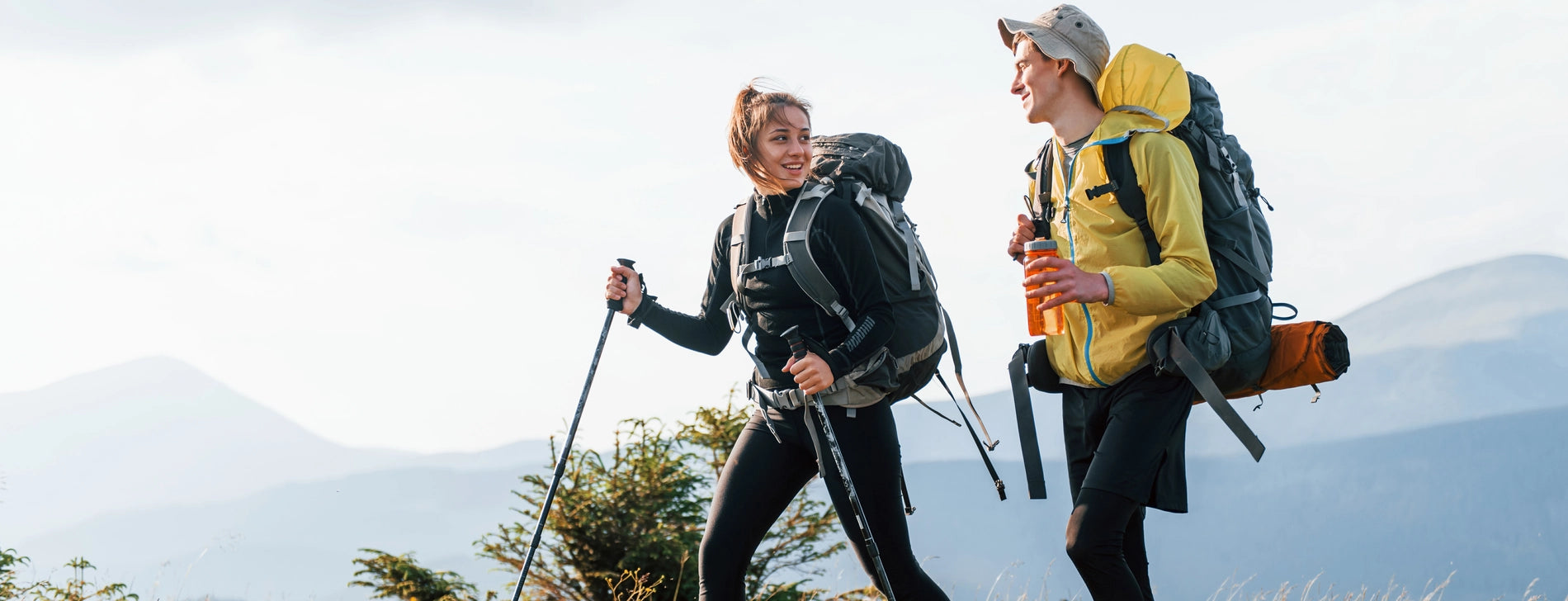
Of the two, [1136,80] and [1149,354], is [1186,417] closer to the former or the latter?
[1149,354]

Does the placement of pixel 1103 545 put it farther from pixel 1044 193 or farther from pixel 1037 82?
pixel 1037 82

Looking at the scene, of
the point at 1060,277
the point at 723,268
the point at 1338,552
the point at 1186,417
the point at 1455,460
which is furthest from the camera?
the point at 1455,460

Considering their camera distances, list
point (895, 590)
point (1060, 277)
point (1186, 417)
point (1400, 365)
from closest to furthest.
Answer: point (1060, 277) → point (1186, 417) → point (895, 590) → point (1400, 365)

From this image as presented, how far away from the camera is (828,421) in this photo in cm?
379

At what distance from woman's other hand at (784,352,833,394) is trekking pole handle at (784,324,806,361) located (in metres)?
0.04

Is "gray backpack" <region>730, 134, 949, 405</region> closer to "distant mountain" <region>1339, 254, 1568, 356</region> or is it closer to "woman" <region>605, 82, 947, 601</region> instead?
"woman" <region>605, 82, 947, 601</region>

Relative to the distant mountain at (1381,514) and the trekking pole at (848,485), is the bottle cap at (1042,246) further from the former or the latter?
the distant mountain at (1381,514)

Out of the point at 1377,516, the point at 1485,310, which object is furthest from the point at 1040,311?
the point at 1485,310

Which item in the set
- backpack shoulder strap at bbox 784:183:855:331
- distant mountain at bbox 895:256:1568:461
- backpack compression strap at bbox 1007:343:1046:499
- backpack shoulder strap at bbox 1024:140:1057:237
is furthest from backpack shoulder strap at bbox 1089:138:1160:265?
distant mountain at bbox 895:256:1568:461

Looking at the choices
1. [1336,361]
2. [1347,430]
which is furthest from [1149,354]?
[1347,430]

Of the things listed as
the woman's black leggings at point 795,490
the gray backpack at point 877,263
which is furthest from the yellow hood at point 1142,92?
the woman's black leggings at point 795,490

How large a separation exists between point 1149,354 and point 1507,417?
648 ft

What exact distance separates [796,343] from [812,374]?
137 mm

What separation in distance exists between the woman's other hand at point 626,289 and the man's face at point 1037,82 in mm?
1721
